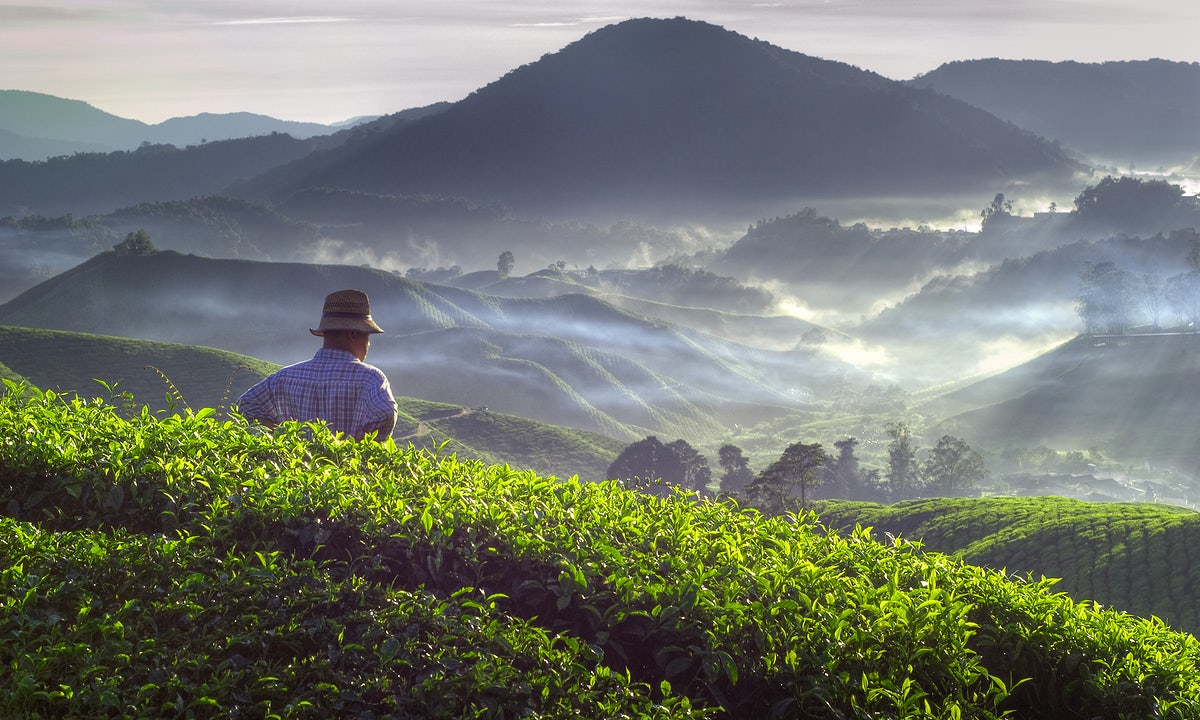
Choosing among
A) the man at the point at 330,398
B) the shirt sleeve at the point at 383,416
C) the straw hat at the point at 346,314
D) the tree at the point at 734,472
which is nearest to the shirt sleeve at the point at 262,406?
the man at the point at 330,398

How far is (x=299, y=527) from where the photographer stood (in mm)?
6000

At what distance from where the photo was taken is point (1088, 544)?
5638 cm

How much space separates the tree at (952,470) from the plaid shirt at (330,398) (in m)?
129

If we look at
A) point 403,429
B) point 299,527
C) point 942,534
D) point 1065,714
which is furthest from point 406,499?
point 403,429

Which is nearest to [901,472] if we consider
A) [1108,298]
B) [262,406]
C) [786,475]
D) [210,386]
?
[786,475]

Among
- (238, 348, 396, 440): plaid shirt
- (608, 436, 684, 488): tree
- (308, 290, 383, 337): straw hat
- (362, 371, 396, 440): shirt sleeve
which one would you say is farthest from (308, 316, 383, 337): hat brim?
(608, 436, 684, 488): tree

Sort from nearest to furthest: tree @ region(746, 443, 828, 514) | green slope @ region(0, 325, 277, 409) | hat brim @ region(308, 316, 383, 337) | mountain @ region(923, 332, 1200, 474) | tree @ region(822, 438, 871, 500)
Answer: hat brim @ region(308, 316, 383, 337) → tree @ region(746, 443, 828, 514) → green slope @ region(0, 325, 277, 409) → tree @ region(822, 438, 871, 500) → mountain @ region(923, 332, 1200, 474)

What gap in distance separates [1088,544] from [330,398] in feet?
186

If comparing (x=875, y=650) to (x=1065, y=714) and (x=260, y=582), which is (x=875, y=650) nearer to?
(x=1065, y=714)

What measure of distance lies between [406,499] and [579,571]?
139 cm

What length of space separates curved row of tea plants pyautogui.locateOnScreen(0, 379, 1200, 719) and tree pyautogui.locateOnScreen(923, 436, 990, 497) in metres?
130

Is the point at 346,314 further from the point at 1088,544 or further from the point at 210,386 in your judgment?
the point at 210,386

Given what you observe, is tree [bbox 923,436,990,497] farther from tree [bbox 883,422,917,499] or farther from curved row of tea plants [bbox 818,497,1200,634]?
curved row of tea plants [bbox 818,497,1200,634]

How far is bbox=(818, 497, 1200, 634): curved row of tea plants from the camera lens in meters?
48.3
